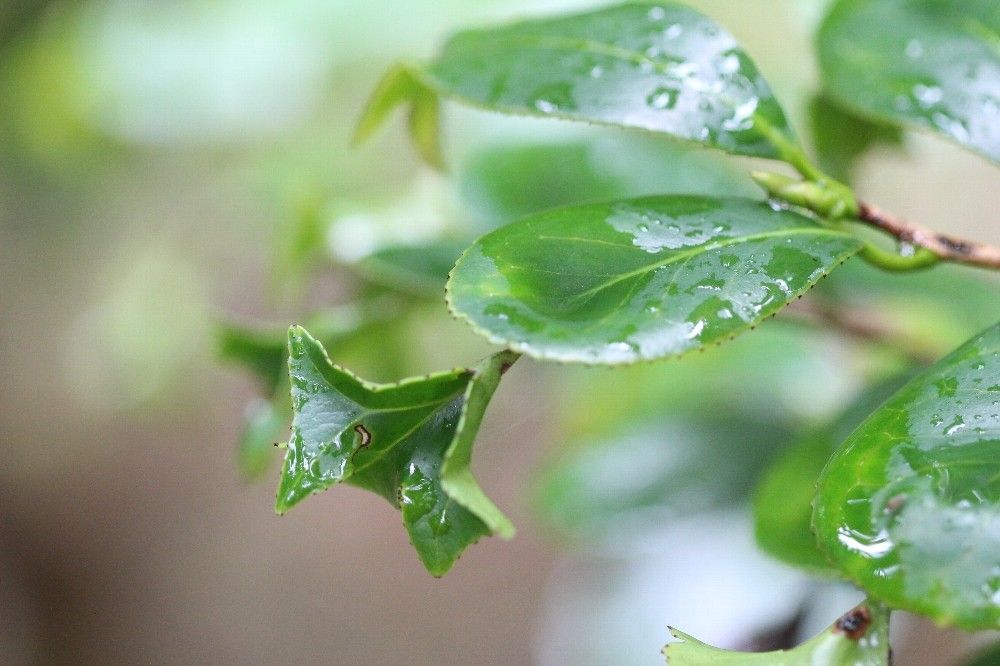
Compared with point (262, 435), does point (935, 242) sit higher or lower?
higher

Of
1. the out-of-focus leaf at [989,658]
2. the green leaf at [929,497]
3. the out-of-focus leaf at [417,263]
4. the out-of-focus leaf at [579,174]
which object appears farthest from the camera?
the out-of-focus leaf at [579,174]

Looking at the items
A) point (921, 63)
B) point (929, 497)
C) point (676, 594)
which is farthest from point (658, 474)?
point (929, 497)

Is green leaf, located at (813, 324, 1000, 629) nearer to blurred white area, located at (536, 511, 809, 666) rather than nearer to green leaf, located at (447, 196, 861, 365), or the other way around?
green leaf, located at (447, 196, 861, 365)

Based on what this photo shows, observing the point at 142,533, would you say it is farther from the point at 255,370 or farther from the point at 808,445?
the point at 808,445

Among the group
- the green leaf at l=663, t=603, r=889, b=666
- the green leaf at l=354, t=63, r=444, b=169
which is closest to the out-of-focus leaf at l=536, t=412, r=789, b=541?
the green leaf at l=354, t=63, r=444, b=169

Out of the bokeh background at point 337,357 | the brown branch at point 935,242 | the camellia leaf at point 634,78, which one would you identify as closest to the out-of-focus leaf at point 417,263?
the bokeh background at point 337,357

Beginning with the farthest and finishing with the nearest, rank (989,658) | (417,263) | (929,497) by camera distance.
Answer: (417,263), (989,658), (929,497)

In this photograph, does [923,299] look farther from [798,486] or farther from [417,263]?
[417,263]

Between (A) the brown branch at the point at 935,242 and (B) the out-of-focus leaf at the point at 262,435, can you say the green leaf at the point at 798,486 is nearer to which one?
(A) the brown branch at the point at 935,242
